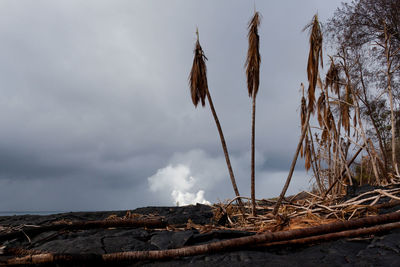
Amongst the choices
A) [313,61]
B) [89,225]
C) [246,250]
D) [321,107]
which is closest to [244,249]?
[246,250]

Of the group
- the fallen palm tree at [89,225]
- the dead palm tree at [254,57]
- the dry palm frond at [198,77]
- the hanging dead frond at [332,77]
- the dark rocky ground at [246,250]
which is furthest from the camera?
the hanging dead frond at [332,77]

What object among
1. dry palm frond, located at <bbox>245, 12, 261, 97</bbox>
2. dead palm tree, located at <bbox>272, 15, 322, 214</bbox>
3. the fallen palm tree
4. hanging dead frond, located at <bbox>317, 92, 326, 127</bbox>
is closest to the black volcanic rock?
the fallen palm tree

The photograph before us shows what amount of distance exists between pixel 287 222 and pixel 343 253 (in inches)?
37.0

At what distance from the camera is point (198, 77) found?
524 centimetres

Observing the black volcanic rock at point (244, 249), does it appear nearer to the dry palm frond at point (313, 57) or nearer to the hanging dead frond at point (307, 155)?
the dry palm frond at point (313, 57)

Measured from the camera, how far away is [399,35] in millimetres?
10578

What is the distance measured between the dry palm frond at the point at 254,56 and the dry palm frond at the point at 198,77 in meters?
0.89

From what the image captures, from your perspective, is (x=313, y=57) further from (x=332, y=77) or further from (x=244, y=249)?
(x=332, y=77)

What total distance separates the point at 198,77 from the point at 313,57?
6.58 feet

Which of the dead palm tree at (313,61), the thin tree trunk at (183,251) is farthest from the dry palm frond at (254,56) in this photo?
the thin tree trunk at (183,251)

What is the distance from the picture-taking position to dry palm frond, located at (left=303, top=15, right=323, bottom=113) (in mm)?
4285

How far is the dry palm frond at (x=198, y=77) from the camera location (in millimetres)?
5223

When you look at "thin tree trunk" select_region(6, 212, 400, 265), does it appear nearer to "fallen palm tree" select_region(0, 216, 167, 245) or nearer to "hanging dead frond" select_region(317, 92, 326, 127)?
"fallen palm tree" select_region(0, 216, 167, 245)

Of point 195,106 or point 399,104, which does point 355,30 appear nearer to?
point 399,104
